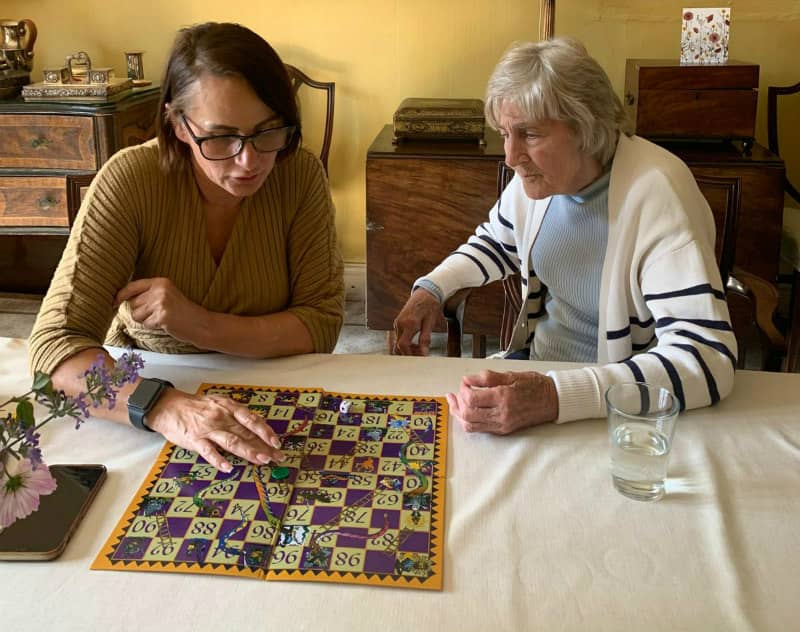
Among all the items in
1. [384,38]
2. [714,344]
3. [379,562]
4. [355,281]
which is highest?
[384,38]

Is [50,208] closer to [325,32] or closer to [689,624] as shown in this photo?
[325,32]

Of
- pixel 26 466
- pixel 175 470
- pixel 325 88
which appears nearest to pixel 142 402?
pixel 175 470

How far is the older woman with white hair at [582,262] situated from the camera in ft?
4.21

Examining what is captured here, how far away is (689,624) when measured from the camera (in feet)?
2.84

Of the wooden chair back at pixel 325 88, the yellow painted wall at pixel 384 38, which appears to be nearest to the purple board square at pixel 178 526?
the wooden chair back at pixel 325 88

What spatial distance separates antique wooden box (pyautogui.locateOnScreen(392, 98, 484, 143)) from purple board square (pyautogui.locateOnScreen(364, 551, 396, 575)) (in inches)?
84.3

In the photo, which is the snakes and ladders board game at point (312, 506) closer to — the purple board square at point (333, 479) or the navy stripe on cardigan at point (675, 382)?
the purple board square at point (333, 479)

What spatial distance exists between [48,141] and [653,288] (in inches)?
91.4

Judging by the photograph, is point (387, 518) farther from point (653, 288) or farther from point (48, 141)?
point (48, 141)

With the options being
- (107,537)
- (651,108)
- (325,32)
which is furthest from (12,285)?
(107,537)

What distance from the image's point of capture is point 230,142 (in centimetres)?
142

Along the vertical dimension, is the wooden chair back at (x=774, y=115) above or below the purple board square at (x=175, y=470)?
above

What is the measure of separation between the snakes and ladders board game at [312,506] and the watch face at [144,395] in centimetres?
8

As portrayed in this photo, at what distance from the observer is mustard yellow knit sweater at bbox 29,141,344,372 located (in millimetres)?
1419
